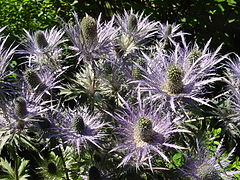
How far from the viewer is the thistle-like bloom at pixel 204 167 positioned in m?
1.26

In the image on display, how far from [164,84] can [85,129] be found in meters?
0.36

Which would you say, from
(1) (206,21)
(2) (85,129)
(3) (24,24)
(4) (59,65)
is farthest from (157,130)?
(3) (24,24)

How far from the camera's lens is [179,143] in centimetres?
139

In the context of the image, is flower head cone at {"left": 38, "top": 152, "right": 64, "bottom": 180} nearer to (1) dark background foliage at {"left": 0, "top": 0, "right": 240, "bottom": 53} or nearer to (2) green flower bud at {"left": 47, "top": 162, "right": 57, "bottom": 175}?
(2) green flower bud at {"left": 47, "top": 162, "right": 57, "bottom": 175}

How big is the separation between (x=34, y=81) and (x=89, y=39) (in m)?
0.29

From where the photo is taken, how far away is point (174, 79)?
1297mm

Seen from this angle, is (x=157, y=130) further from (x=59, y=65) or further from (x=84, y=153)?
(x=59, y=65)

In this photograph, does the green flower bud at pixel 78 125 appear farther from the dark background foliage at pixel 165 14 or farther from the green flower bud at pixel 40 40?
the dark background foliage at pixel 165 14

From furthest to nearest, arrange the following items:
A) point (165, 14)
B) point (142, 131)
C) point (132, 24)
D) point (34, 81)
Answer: point (165, 14)
point (132, 24)
point (34, 81)
point (142, 131)

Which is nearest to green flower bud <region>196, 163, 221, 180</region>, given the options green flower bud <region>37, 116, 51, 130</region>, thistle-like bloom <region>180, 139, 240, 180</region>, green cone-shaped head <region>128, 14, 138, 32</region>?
thistle-like bloom <region>180, 139, 240, 180</region>

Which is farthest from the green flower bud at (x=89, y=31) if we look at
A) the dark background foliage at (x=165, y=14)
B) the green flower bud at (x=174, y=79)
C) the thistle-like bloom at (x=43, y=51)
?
the dark background foliage at (x=165, y=14)

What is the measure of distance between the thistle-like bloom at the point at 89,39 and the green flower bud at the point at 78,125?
0.26 meters

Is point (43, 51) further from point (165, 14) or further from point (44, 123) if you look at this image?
point (165, 14)

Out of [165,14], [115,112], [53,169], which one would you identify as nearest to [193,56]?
[115,112]
